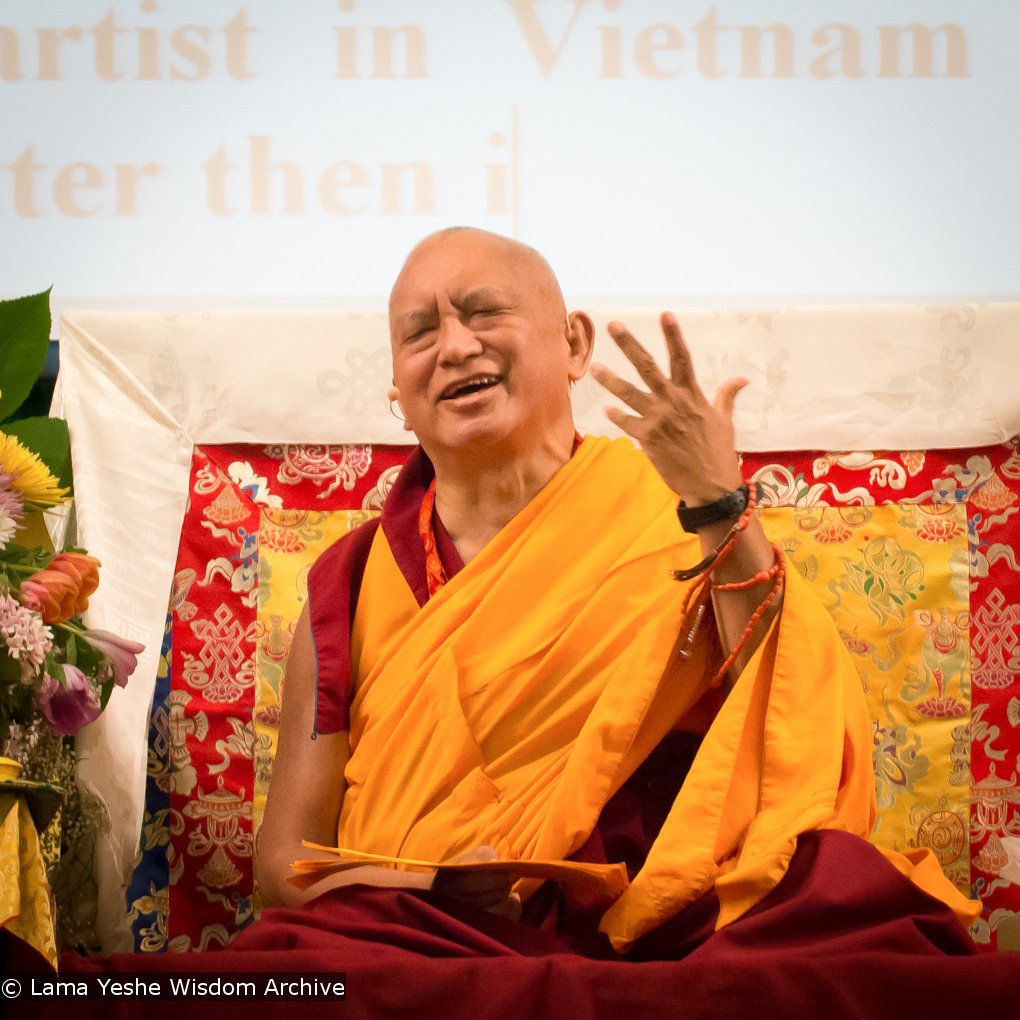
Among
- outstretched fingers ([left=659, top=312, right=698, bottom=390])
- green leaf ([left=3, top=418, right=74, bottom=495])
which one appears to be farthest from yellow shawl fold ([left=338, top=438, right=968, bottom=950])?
green leaf ([left=3, top=418, right=74, bottom=495])

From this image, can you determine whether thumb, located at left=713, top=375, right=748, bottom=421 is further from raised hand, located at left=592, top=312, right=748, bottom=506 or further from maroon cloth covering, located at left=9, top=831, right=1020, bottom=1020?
maroon cloth covering, located at left=9, top=831, right=1020, bottom=1020

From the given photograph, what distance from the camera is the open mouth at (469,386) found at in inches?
82.9

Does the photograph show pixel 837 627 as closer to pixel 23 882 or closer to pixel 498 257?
pixel 498 257

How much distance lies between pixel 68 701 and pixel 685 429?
0.93 metres

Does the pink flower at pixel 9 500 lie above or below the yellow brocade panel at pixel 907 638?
above

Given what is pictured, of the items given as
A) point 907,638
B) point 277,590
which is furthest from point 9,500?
point 907,638

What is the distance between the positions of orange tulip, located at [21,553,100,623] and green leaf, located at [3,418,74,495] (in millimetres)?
508

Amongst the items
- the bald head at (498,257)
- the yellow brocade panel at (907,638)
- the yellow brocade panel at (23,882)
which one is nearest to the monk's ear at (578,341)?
the bald head at (498,257)

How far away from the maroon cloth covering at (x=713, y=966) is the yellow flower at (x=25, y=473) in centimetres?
63

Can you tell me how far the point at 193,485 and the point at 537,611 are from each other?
32.0 inches

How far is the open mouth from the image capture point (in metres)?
2.11

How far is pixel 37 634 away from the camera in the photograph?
1808 millimetres

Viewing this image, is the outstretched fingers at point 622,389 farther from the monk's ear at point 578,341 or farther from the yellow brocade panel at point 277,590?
the yellow brocade panel at point 277,590

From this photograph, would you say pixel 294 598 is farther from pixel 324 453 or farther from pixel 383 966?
pixel 383 966
